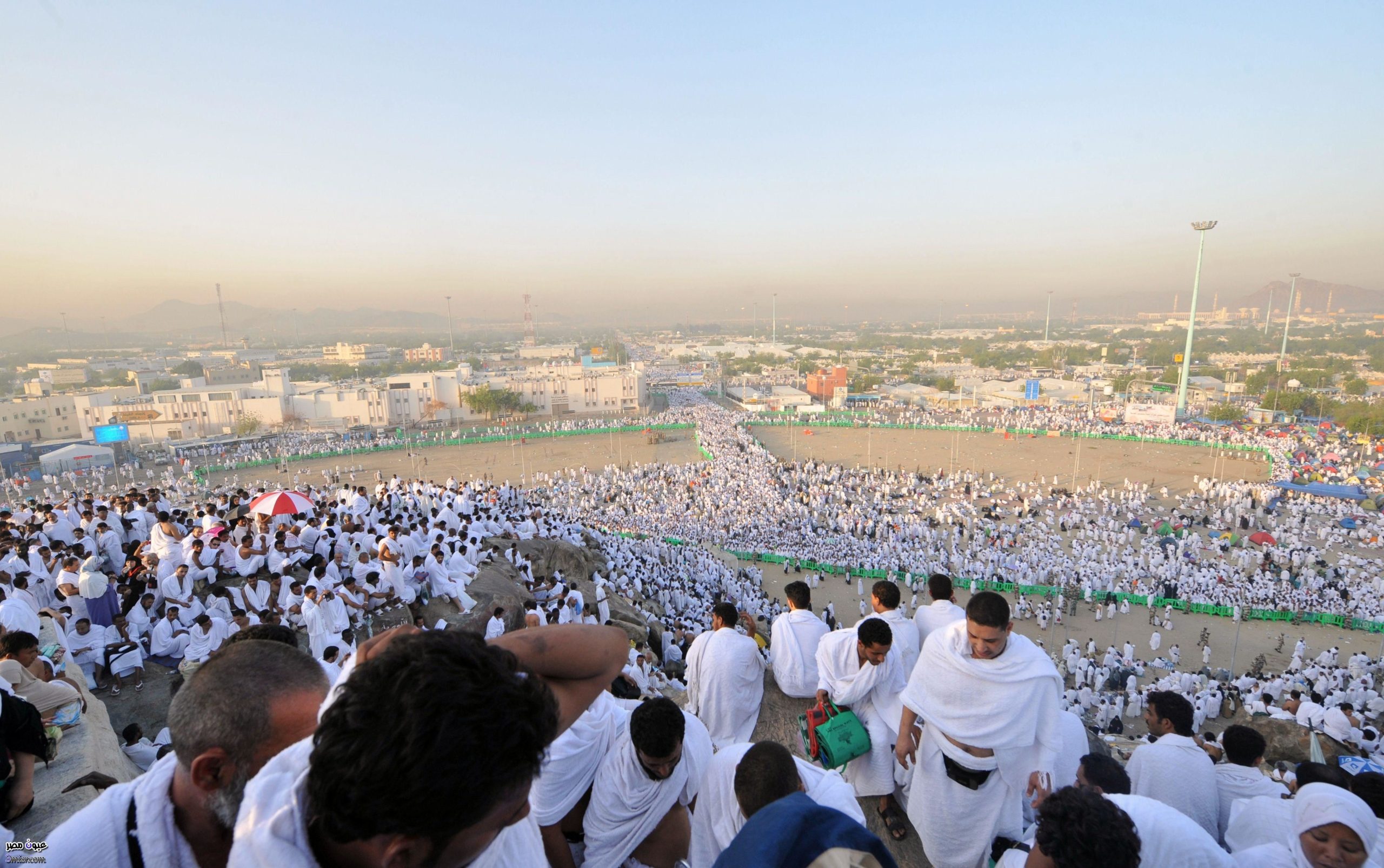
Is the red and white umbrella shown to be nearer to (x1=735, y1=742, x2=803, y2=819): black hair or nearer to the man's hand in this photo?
the man's hand

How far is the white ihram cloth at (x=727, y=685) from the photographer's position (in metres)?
3.07

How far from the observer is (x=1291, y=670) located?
10391 mm

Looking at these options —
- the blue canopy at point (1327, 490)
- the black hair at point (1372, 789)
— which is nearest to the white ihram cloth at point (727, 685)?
the black hair at point (1372, 789)

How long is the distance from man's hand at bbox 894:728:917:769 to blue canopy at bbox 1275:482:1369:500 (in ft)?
90.8

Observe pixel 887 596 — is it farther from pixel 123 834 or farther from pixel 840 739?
pixel 123 834

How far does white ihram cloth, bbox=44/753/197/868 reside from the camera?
39.5 inches

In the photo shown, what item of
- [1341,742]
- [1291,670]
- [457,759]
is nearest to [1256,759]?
[457,759]

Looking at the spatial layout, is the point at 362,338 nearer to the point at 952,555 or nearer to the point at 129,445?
the point at 129,445

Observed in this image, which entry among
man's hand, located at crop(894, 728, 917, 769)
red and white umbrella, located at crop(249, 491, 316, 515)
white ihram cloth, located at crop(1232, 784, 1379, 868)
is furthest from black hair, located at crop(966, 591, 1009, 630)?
red and white umbrella, located at crop(249, 491, 316, 515)

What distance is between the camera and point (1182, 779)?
2.70 meters

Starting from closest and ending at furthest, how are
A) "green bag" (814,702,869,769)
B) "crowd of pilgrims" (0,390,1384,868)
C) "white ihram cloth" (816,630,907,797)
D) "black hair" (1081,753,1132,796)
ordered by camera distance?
"crowd of pilgrims" (0,390,1384,868), "black hair" (1081,753,1132,796), "green bag" (814,702,869,769), "white ihram cloth" (816,630,907,797)

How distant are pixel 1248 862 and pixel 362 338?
213 metres

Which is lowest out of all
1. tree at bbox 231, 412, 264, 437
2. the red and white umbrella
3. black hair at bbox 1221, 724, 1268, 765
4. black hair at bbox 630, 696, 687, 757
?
tree at bbox 231, 412, 264, 437

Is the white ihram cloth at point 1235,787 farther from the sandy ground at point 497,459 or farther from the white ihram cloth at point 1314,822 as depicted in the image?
the sandy ground at point 497,459
